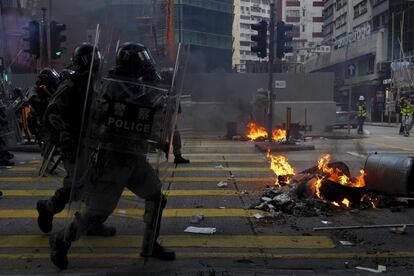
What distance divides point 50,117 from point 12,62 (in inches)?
993

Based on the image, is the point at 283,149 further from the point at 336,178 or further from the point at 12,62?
the point at 12,62

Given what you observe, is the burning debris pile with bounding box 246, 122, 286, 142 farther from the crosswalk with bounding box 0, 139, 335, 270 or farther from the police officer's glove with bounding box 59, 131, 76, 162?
the police officer's glove with bounding box 59, 131, 76, 162

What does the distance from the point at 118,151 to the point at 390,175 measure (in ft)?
12.2

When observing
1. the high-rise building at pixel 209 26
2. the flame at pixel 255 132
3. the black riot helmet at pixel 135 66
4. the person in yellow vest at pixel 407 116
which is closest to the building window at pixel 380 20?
the high-rise building at pixel 209 26

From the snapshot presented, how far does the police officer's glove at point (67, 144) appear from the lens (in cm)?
404

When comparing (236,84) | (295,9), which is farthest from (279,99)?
(295,9)

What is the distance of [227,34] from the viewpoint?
160ft

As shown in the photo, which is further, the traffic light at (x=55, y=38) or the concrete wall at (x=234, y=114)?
the concrete wall at (x=234, y=114)

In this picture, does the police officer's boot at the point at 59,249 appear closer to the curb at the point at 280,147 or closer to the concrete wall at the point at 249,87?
the curb at the point at 280,147

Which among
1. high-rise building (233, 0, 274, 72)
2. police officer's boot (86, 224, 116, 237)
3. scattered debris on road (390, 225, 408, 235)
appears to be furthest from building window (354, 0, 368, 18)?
police officer's boot (86, 224, 116, 237)

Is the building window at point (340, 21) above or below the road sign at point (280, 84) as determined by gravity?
above

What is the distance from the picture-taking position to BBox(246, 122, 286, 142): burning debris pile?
1617 cm

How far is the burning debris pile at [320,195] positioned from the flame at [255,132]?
9742mm

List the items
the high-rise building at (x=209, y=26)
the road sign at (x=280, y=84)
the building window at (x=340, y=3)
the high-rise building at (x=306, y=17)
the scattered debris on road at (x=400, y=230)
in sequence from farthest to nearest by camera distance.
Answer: the high-rise building at (x=306, y=17)
the building window at (x=340, y=3)
the high-rise building at (x=209, y=26)
the road sign at (x=280, y=84)
the scattered debris on road at (x=400, y=230)
